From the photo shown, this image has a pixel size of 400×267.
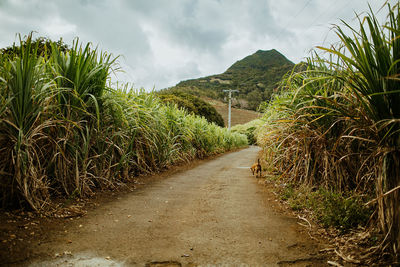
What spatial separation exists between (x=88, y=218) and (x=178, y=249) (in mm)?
1015

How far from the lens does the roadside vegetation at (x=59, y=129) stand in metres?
2.08

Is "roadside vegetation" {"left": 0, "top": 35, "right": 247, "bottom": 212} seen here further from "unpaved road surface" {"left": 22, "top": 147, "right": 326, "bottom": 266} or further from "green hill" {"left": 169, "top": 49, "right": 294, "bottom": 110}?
"green hill" {"left": 169, "top": 49, "right": 294, "bottom": 110}

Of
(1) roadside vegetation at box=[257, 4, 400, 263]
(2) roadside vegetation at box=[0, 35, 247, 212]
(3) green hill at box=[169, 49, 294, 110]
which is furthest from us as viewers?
(3) green hill at box=[169, 49, 294, 110]

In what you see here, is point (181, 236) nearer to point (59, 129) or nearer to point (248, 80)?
point (59, 129)

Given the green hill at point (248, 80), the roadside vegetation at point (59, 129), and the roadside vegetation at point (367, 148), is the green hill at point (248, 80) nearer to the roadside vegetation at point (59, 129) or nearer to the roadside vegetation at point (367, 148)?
the roadside vegetation at point (59, 129)

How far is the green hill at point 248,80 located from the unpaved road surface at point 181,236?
38874mm

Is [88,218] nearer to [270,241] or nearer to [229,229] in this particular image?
[229,229]

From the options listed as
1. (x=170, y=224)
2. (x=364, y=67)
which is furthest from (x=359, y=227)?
(x=170, y=224)

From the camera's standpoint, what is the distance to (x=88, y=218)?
7.20 ft

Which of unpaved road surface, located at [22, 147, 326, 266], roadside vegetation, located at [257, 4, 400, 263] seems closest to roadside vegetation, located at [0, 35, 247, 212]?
unpaved road surface, located at [22, 147, 326, 266]

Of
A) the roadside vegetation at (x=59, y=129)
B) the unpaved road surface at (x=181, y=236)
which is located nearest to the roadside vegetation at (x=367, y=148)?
the unpaved road surface at (x=181, y=236)

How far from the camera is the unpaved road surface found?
60.4 inches

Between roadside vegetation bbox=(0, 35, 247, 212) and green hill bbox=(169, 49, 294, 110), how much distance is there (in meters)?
38.0

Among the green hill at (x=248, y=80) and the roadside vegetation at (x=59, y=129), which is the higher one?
the green hill at (x=248, y=80)
